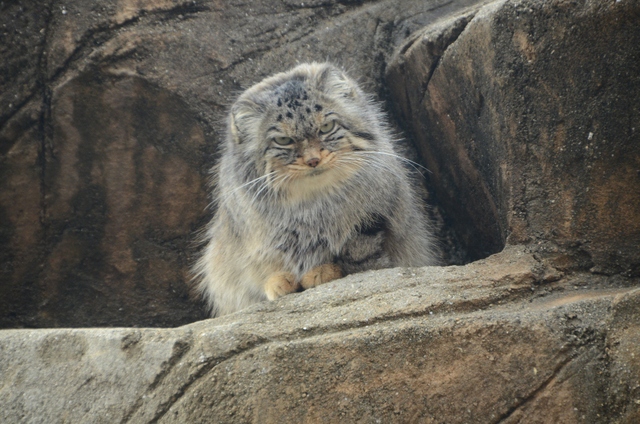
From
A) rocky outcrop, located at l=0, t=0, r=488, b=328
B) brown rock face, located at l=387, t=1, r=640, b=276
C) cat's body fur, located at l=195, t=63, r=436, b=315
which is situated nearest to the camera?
brown rock face, located at l=387, t=1, r=640, b=276

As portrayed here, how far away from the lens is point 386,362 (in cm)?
248

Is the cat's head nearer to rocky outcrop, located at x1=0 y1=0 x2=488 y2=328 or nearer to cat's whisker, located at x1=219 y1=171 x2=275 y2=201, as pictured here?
cat's whisker, located at x1=219 y1=171 x2=275 y2=201

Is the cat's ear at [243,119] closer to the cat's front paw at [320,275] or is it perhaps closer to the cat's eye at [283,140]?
the cat's eye at [283,140]

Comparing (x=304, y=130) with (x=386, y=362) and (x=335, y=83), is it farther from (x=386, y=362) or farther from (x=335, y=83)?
(x=386, y=362)

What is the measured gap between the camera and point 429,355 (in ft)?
8.09

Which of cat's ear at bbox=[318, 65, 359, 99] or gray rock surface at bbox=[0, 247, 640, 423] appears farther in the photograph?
cat's ear at bbox=[318, 65, 359, 99]

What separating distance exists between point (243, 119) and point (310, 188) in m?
0.55

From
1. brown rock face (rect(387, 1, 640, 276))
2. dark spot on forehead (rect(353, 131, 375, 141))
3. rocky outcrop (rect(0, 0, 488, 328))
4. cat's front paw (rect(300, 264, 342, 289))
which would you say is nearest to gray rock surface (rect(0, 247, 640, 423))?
brown rock face (rect(387, 1, 640, 276))

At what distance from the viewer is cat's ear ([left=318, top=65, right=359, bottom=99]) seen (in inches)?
145

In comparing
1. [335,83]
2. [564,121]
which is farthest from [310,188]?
[564,121]

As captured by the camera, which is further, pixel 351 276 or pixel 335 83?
pixel 335 83

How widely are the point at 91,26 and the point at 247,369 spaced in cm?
249

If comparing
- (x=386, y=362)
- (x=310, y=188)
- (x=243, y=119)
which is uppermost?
(x=243, y=119)

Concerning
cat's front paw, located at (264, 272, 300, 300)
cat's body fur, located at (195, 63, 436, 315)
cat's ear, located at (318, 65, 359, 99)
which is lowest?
cat's front paw, located at (264, 272, 300, 300)
